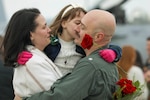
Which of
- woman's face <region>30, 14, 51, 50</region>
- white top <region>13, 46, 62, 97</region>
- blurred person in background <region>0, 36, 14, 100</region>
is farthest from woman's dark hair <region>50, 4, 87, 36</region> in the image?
blurred person in background <region>0, 36, 14, 100</region>

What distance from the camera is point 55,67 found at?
3.12 metres

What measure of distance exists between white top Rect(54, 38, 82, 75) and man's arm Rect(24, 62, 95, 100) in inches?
13.4

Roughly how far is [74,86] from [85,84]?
72 millimetres

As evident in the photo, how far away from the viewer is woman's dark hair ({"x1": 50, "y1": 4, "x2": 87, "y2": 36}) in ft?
11.3

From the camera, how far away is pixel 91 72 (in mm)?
2895

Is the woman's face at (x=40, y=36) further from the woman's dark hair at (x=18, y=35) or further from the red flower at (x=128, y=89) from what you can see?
the red flower at (x=128, y=89)

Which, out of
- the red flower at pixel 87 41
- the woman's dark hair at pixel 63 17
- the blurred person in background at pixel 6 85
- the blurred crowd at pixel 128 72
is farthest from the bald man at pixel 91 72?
the blurred person in background at pixel 6 85

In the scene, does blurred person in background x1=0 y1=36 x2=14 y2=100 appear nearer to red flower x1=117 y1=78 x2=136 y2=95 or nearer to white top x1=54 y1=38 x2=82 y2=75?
white top x1=54 y1=38 x2=82 y2=75

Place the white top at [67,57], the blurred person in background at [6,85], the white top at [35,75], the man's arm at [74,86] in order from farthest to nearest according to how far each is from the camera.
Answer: the blurred person in background at [6,85] < the white top at [67,57] < the white top at [35,75] < the man's arm at [74,86]

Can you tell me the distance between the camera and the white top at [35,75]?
2.97 metres

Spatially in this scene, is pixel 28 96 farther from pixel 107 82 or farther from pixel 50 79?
pixel 107 82

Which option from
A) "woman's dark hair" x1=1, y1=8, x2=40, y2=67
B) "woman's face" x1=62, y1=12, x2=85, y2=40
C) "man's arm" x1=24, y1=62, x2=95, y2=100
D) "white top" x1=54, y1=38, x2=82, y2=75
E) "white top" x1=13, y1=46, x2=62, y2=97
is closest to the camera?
"man's arm" x1=24, y1=62, x2=95, y2=100

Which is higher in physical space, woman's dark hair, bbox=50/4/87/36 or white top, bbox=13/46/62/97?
woman's dark hair, bbox=50/4/87/36

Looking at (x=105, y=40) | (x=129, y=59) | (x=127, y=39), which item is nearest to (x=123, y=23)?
(x=127, y=39)
